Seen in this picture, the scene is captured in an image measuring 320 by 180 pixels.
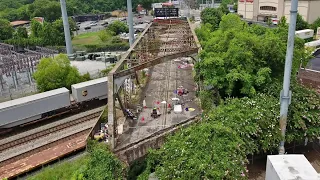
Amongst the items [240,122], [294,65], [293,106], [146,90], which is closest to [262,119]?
[240,122]

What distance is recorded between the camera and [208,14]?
65.7 meters

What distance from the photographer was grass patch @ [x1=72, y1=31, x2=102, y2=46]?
211ft

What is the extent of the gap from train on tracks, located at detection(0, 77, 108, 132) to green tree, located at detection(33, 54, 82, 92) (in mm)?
3186

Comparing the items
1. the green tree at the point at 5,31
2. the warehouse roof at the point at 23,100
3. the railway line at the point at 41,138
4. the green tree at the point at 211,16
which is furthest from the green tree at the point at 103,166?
the green tree at the point at 5,31

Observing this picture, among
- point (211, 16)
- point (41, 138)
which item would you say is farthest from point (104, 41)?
point (41, 138)

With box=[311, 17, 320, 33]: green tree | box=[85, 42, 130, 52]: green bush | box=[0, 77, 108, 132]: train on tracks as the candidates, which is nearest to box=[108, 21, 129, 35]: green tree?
box=[85, 42, 130, 52]: green bush

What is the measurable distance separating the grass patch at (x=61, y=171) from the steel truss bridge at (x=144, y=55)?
113 inches

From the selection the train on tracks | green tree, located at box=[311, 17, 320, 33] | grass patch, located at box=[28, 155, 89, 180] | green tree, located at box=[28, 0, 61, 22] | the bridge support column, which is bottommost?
grass patch, located at box=[28, 155, 89, 180]

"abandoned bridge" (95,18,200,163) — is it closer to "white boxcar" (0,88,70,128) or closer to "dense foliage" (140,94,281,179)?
"dense foliage" (140,94,281,179)

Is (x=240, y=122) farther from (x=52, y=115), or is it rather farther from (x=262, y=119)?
(x=52, y=115)

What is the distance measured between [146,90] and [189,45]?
657 cm

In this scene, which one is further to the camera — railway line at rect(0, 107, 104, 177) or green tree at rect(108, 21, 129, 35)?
green tree at rect(108, 21, 129, 35)

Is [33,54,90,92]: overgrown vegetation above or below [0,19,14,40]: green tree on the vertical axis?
below

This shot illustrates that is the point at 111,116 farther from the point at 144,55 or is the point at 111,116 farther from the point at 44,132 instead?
the point at 44,132
